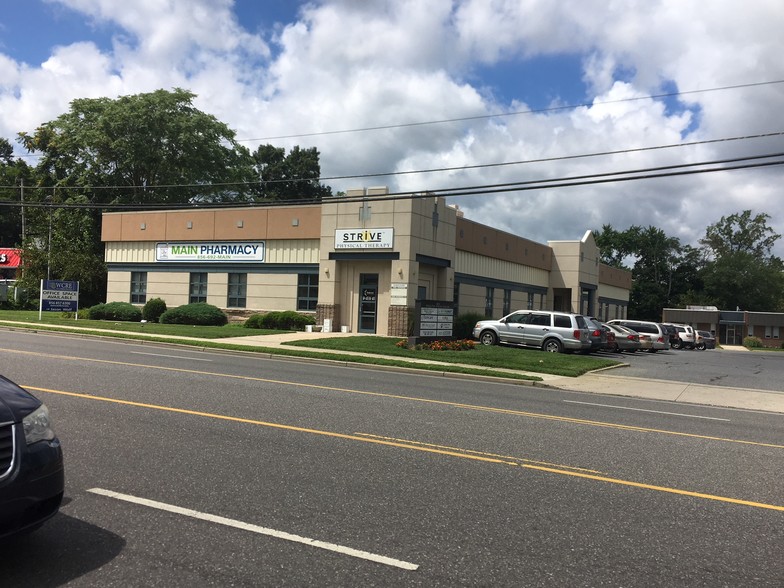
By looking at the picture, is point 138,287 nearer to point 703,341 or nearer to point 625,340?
point 625,340

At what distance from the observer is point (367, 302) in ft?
93.1

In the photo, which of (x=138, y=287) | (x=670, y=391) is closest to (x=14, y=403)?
(x=670, y=391)

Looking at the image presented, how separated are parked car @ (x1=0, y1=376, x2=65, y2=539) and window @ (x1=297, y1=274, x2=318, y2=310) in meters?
26.1

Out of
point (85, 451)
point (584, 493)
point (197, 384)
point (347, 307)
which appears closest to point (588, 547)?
point (584, 493)

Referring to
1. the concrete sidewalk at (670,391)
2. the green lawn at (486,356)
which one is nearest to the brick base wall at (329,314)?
the green lawn at (486,356)

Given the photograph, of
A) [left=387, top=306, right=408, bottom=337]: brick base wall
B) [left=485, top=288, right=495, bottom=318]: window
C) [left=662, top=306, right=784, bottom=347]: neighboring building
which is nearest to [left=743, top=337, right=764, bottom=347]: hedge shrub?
[left=662, top=306, right=784, bottom=347]: neighboring building

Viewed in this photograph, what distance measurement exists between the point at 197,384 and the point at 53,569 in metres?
7.67

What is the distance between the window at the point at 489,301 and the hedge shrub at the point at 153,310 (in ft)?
57.0

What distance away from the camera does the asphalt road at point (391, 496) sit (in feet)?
13.0

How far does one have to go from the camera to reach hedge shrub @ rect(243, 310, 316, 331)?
28.6 meters

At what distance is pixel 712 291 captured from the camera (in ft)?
300

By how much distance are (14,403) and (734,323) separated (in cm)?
7907

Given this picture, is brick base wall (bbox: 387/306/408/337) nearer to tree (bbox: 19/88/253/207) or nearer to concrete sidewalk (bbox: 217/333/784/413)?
concrete sidewalk (bbox: 217/333/784/413)

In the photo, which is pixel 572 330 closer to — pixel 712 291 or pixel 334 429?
pixel 334 429
